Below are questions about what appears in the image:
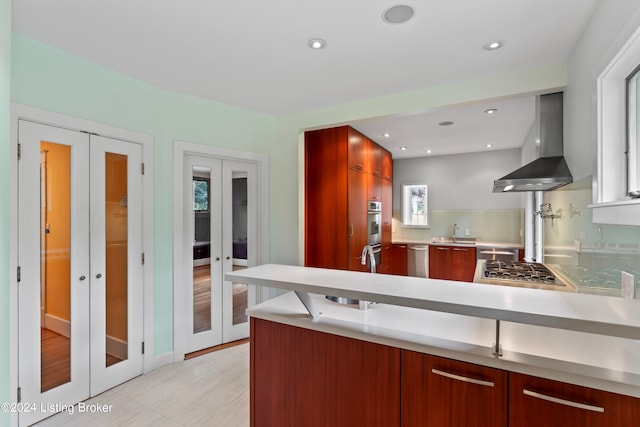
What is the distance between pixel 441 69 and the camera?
8.27 feet

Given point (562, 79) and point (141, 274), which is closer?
point (562, 79)

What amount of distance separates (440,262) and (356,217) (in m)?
2.55

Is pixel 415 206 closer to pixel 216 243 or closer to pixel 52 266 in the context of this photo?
pixel 216 243

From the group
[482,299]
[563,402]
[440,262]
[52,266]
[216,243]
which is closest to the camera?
[563,402]

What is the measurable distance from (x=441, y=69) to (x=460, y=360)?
7.24 feet

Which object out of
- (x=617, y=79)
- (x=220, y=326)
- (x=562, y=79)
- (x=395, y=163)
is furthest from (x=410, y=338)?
(x=395, y=163)

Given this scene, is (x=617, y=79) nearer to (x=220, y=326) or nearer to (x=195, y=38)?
(x=195, y=38)

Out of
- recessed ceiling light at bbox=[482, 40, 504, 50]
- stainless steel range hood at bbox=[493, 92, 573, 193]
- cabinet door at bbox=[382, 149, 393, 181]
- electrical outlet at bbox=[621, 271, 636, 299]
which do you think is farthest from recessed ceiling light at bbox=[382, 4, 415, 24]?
cabinet door at bbox=[382, 149, 393, 181]

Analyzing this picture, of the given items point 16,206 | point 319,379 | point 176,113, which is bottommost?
point 319,379

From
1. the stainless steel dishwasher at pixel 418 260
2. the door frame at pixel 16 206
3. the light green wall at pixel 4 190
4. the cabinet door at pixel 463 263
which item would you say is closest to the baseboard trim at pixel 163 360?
the door frame at pixel 16 206

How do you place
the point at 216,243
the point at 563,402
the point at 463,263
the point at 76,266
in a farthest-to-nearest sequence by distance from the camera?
the point at 463,263, the point at 216,243, the point at 76,266, the point at 563,402

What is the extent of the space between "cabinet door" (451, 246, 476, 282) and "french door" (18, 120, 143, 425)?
485 centimetres

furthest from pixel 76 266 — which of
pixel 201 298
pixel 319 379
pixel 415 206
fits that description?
pixel 415 206

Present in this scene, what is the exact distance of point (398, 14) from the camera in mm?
1820
